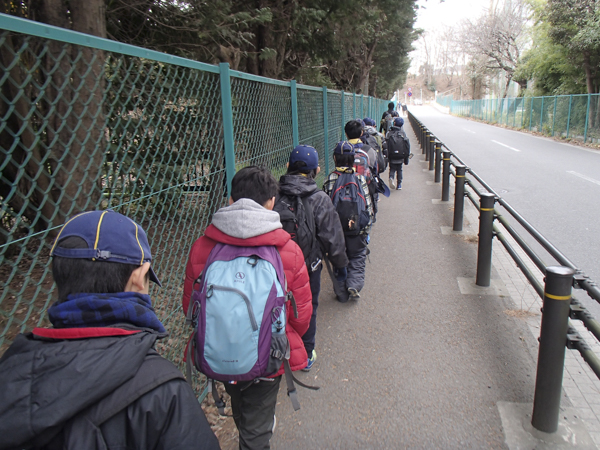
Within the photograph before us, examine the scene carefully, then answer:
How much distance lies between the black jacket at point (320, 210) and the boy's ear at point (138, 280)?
181 cm

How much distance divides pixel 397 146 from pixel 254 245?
330 inches

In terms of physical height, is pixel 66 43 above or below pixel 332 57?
below

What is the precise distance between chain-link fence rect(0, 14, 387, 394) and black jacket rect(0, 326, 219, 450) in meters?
0.46

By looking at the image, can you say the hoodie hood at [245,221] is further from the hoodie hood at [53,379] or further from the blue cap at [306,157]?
the blue cap at [306,157]

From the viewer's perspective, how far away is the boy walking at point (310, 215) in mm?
3119

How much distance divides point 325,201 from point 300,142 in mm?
3107

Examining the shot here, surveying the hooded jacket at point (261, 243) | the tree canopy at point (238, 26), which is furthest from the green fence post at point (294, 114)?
the hooded jacket at point (261, 243)

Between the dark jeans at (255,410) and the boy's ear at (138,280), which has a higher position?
the boy's ear at (138,280)

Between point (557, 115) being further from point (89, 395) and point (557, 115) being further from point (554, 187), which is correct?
point (89, 395)

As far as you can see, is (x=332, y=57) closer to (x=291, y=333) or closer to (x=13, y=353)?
(x=291, y=333)

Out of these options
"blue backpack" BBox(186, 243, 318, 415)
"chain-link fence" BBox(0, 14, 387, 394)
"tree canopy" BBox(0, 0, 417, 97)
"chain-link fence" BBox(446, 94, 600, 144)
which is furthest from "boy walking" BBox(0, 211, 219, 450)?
"chain-link fence" BBox(446, 94, 600, 144)

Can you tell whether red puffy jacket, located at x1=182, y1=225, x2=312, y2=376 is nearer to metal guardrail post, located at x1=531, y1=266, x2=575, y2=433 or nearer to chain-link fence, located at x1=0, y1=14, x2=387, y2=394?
chain-link fence, located at x1=0, y1=14, x2=387, y2=394

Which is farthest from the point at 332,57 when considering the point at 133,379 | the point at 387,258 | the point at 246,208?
the point at 133,379

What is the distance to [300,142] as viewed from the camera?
20.4 feet
